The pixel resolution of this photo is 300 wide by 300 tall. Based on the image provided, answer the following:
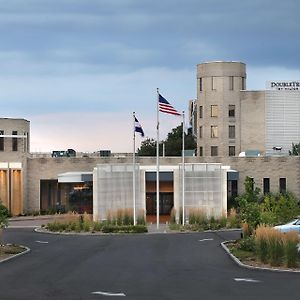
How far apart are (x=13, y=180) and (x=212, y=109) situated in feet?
95.8

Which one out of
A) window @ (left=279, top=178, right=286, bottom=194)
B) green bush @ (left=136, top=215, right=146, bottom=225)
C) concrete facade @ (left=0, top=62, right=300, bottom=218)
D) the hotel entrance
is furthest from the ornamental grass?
window @ (left=279, top=178, right=286, bottom=194)

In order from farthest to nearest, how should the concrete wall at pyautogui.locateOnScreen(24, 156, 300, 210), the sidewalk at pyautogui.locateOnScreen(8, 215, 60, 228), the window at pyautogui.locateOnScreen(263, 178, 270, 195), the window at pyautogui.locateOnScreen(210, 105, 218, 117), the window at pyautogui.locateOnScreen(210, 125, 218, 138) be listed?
the window at pyautogui.locateOnScreen(210, 125, 218, 138), the window at pyautogui.locateOnScreen(210, 105, 218, 117), the concrete wall at pyautogui.locateOnScreen(24, 156, 300, 210), the window at pyautogui.locateOnScreen(263, 178, 270, 195), the sidewalk at pyautogui.locateOnScreen(8, 215, 60, 228)

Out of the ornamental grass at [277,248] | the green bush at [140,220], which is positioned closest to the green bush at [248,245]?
the ornamental grass at [277,248]

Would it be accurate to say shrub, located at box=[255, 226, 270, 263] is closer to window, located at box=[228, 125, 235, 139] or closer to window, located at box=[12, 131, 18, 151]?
window, located at box=[12, 131, 18, 151]

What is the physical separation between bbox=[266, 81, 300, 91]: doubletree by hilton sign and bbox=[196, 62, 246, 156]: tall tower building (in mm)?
4044

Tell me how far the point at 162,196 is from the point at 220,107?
28.4 meters

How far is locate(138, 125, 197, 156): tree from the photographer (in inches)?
4651

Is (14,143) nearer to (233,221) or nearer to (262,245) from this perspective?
(233,221)

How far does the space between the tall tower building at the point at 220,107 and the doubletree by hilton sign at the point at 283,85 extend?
404 cm

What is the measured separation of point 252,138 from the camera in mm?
95812

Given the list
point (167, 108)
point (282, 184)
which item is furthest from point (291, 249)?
point (282, 184)

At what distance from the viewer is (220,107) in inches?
3674

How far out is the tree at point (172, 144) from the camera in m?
118

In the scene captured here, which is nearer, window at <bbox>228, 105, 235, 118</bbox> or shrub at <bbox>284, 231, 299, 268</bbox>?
shrub at <bbox>284, 231, 299, 268</bbox>
